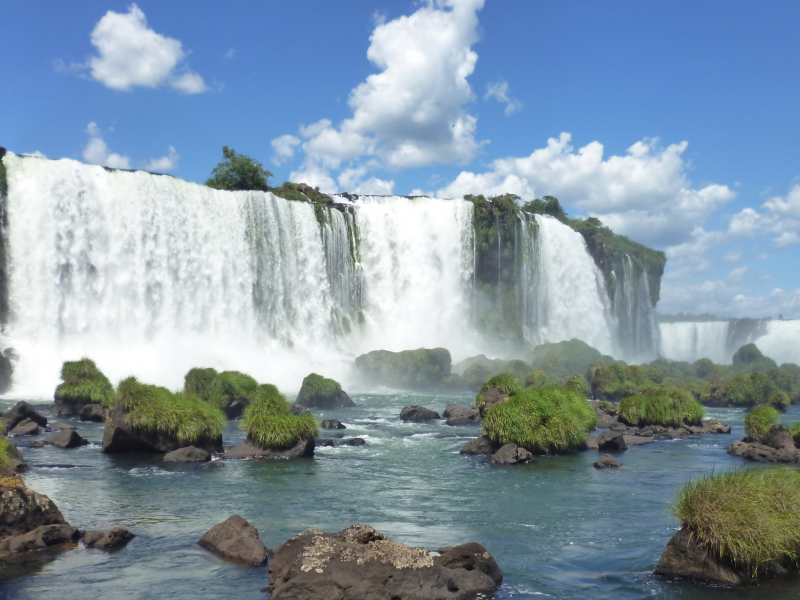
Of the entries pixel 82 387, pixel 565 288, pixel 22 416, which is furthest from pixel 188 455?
pixel 565 288

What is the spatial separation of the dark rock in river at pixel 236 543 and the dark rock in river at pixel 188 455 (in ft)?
24.5

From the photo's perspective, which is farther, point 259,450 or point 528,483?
point 259,450

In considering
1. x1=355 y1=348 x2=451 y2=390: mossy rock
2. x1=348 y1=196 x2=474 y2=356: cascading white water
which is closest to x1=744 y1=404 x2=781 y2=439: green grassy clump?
x1=355 y1=348 x2=451 y2=390: mossy rock

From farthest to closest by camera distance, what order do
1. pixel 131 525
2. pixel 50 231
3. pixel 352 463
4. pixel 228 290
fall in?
pixel 228 290 → pixel 50 231 → pixel 352 463 → pixel 131 525

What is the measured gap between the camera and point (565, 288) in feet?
229

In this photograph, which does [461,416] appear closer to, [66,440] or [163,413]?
[163,413]

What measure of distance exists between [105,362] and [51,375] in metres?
2.82

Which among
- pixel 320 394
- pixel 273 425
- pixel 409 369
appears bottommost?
pixel 273 425

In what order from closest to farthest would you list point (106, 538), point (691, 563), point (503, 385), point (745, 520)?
1. point (745, 520)
2. point (691, 563)
3. point (106, 538)
4. point (503, 385)

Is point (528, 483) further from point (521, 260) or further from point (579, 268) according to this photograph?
point (579, 268)

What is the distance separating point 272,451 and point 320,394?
14821 millimetres

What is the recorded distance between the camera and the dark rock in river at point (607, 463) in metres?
19.1

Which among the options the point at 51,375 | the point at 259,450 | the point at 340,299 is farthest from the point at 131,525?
the point at 340,299

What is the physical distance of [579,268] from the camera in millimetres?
70250
